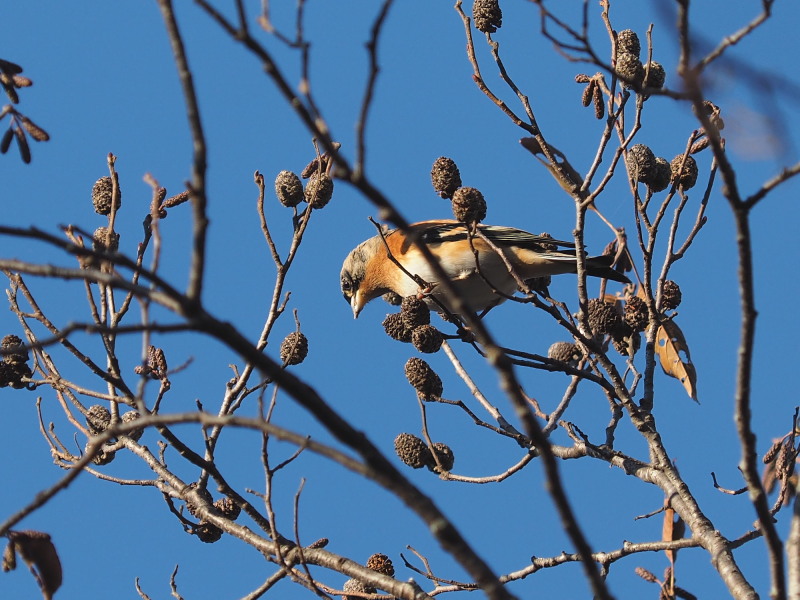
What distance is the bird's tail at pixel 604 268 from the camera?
13.9 feet

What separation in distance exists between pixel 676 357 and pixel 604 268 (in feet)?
1.95

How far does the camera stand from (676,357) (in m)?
3.94

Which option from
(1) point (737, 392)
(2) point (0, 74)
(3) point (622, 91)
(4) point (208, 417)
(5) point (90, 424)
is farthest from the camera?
(5) point (90, 424)

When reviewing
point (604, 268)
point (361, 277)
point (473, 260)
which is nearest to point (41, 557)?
point (604, 268)

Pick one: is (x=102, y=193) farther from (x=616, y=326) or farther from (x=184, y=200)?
(x=616, y=326)

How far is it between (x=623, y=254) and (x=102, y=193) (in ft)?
7.15

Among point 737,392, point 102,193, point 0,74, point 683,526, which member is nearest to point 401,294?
point 102,193

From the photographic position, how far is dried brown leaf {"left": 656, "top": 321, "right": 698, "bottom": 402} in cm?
392

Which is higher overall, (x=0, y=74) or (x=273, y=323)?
(x=273, y=323)

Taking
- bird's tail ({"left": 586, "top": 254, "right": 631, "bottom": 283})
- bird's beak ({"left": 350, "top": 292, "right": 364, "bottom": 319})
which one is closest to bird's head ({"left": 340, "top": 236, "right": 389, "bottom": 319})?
bird's beak ({"left": 350, "top": 292, "right": 364, "bottom": 319})

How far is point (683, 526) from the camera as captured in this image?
10.7 ft

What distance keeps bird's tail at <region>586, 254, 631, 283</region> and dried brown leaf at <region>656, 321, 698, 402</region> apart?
15.2 inches

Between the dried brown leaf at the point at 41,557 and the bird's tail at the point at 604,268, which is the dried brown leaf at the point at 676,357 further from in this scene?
the dried brown leaf at the point at 41,557

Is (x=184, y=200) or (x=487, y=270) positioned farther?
→ (x=487, y=270)
